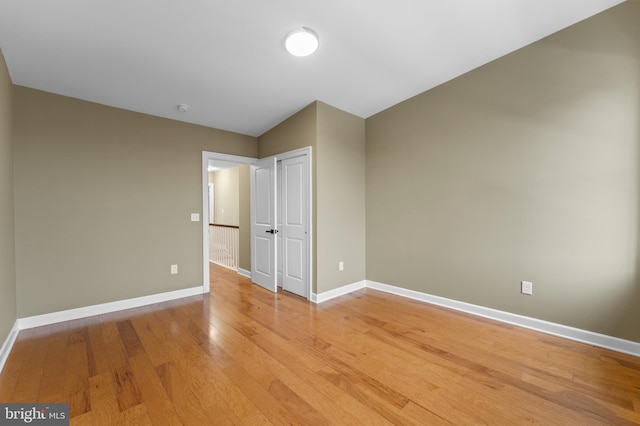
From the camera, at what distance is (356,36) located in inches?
96.1

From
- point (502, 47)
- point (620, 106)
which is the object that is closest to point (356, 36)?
point (502, 47)

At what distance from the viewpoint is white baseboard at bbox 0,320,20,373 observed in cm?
210

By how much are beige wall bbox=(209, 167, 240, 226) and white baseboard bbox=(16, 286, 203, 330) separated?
3.38 metres

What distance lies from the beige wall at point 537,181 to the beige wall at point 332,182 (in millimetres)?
642

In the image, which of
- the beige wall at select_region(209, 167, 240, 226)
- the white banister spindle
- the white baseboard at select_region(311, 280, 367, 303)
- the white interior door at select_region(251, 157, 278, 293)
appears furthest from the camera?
the beige wall at select_region(209, 167, 240, 226)

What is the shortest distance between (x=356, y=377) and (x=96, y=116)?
3.86 meters

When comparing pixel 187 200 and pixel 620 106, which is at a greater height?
pixel 620 106

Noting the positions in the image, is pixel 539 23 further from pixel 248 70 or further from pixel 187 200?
pixel 187 200

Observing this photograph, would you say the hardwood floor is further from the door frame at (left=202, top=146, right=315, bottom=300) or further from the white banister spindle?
the white banister spindle

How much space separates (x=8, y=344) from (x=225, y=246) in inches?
160

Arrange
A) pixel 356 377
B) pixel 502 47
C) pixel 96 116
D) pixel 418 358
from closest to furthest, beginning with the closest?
pixel 356 377, pixel 418 358, pixel 502 47, pixel 96 116

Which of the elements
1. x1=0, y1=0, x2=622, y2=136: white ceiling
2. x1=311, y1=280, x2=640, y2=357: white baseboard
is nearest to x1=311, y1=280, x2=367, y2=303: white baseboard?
x1=311, y1=280, x2=640, y2=357: white baseboard

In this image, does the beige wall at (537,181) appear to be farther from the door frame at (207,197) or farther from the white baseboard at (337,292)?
the door frame at (207,197)

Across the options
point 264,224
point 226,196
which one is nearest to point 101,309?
point 264,224
